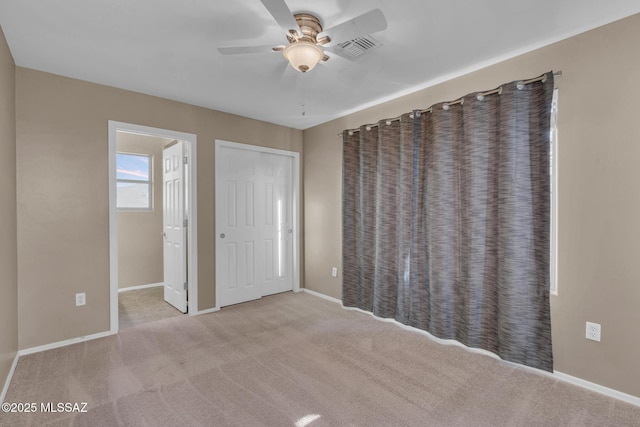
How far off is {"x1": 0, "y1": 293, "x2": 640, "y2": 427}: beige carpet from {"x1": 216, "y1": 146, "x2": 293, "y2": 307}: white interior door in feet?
3.24

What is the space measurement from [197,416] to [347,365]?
3.66 ft

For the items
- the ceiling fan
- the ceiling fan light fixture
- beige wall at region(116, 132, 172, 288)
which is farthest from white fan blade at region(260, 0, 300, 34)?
beige wall at region(116, 132, 172, 288)

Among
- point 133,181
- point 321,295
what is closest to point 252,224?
point 321,295

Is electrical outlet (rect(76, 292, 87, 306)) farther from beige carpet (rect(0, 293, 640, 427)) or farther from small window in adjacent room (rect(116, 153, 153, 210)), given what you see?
small window in adjacent room (rect(116, 153, 153, 210))

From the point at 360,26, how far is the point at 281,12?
417 mm

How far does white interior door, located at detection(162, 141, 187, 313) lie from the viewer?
3.59m

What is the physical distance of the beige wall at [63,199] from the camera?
257cm

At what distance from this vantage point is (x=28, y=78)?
8.46ft

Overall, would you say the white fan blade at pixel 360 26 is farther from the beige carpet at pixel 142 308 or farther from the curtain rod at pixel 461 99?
the beige carpet at pixel 142 308

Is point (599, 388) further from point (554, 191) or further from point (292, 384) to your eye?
point (292, 384)

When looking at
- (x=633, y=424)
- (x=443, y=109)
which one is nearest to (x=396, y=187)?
(x=443, y=109)

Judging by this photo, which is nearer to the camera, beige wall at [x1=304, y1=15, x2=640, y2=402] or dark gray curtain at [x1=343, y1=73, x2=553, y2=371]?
beige wall at [x1=304, y1=15, x2=640, y2=402]

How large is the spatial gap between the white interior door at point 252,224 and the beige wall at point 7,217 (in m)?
1.76

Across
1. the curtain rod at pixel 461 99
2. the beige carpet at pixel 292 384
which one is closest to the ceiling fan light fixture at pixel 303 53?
the curtain rod at pixel 461 99
